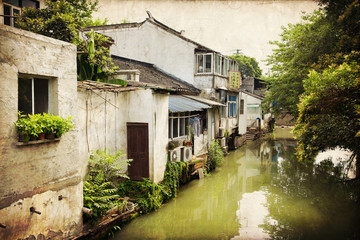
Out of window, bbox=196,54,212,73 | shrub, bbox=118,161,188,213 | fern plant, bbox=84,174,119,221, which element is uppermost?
window, bbox=196,54,212,73

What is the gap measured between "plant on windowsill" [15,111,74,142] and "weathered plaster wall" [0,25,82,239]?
0.15 m

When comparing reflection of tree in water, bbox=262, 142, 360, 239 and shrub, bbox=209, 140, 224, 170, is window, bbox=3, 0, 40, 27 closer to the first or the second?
reflection of tree in water, bbox=262, 142, 360, 239

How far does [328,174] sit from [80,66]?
13851mm

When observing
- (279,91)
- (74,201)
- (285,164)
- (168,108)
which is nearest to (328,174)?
(285,164)

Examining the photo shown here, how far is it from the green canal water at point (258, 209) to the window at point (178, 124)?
8.40ft

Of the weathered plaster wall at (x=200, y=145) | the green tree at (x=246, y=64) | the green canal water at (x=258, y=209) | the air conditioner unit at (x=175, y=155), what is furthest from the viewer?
the green tree at (x=246, y=64)

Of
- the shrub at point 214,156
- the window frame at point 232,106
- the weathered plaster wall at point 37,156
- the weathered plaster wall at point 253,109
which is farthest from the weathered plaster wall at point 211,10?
the weathered plaster wall at point 253,109

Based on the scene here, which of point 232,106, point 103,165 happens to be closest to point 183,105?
point 103,165

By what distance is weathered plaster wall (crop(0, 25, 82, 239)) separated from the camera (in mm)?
4879

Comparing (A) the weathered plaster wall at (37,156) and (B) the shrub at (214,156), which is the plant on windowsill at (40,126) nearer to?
(A) the weathered plaster wall at (37,156)

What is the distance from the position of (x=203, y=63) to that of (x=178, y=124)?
6.33 m

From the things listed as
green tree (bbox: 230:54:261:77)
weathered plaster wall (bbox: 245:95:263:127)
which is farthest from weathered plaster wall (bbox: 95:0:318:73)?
green tree (bbox: 230:54:261:77)

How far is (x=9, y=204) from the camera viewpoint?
4953mm

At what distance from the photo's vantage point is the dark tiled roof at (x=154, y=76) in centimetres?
1406
